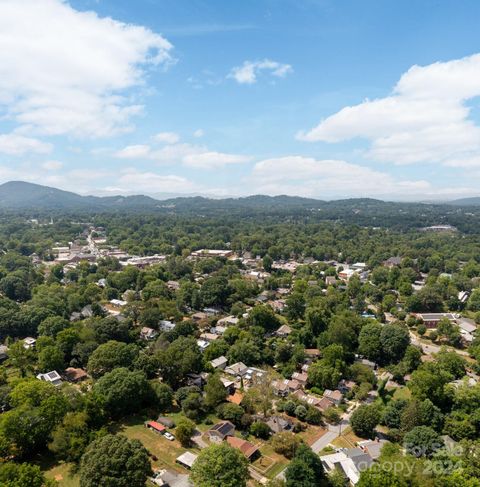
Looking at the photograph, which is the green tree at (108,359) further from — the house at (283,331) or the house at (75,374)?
the house at (283,331)

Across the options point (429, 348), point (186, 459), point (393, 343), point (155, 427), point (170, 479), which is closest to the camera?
point (170, 479)

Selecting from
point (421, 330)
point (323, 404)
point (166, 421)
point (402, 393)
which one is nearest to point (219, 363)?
point (166, 421)

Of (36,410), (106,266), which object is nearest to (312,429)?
(36,410)

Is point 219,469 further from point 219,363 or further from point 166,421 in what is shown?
point 219,363

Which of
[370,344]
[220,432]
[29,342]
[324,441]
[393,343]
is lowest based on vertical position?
[324,441]

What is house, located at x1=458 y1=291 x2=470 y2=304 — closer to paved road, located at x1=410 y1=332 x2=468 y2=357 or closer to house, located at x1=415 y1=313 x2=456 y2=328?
house, located at x1=415 y1=313 x2=456 y2=328

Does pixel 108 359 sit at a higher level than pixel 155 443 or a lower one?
higher

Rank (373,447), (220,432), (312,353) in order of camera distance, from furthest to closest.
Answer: (312,353) → (220,432) → (373,447)
